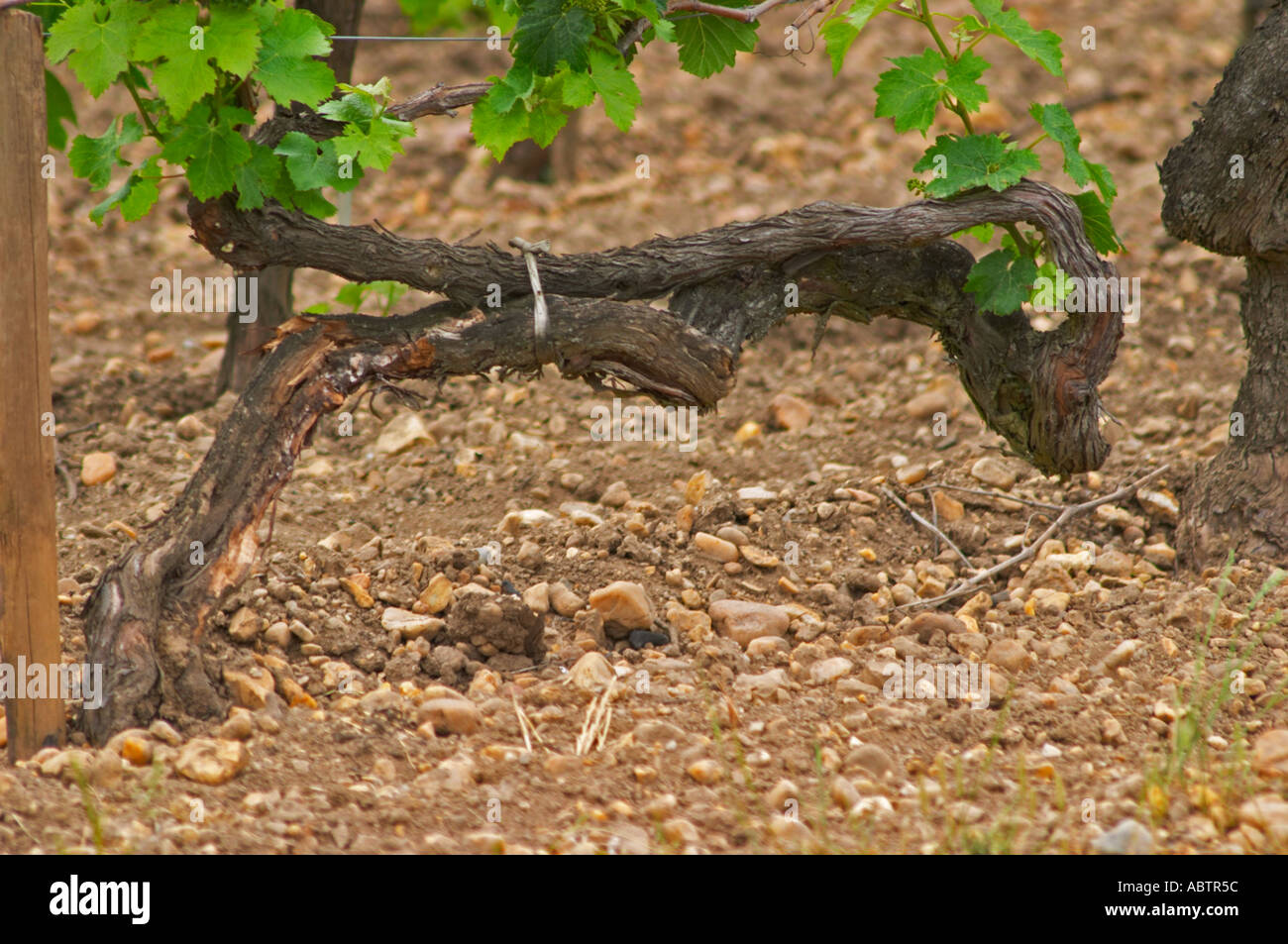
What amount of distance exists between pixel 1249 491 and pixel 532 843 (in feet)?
7.94

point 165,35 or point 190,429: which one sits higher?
point 165,35

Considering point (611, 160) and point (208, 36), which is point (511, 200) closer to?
point (611, 160)

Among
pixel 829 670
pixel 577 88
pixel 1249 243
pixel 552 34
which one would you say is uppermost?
pixel 552 34

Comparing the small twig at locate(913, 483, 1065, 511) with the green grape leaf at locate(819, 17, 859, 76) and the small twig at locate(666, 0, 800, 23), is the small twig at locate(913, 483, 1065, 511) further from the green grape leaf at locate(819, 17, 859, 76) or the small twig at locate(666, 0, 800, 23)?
the small twig at locate(666, 0, 800, 23)

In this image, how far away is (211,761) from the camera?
105 inches

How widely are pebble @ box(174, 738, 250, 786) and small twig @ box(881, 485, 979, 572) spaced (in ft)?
7.22

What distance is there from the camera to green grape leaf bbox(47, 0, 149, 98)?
2729 mm

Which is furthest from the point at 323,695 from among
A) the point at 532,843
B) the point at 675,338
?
the point at 675,338

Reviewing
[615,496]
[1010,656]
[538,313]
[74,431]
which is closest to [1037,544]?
[1010,656]

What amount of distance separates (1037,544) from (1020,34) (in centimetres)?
151

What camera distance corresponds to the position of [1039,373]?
351cm

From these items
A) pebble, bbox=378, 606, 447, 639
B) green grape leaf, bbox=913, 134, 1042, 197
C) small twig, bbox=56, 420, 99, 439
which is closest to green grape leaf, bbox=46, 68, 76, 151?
small twig, bbox=56, 420, 99, 439

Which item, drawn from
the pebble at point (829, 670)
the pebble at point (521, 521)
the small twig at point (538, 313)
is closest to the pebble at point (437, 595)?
the pebble at point (521, 521)

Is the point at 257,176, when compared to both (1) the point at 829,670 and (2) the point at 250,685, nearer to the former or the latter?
(2) the point at 250,685
